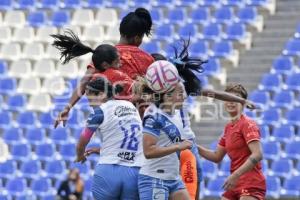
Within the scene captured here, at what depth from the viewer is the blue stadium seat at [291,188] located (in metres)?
16.1

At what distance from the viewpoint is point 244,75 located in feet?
64.2

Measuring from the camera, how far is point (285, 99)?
17.9m

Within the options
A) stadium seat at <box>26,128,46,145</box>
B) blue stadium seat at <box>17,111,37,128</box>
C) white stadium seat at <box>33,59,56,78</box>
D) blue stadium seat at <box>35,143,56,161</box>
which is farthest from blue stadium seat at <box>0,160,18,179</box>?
white stadium seat at <box>33,59,56,78</box>

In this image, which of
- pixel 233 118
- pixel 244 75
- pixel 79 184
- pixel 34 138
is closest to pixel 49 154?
pixel 34 138

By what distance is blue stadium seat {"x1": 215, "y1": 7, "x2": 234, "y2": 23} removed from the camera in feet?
67.3

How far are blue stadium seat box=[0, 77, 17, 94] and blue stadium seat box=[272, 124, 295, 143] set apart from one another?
573 centimetres

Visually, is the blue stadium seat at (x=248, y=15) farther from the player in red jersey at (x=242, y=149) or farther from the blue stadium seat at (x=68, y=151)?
the player in red jersey at (x=242, y=149)

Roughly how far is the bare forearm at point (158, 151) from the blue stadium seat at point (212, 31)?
11.5 meters

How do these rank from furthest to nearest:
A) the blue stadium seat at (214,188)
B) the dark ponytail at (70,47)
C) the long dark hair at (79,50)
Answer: the blue stadium seat at (214,188), the dark ponytail at (70,47), the long dark hair at (79,50)

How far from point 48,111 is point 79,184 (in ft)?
10.4

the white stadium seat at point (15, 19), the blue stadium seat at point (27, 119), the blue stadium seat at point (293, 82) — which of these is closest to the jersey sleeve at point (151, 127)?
the blue stadium seat at point (293, 82)

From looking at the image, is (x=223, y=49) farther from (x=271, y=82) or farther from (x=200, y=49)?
(x=271, y=82)

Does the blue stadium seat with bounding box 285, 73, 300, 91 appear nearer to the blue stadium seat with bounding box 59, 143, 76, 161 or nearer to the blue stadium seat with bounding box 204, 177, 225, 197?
the blue stadium seat with bounding box 204, 177, 225, 197

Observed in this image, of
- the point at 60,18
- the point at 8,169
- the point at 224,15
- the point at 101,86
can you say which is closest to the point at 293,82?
the point at 224,15
